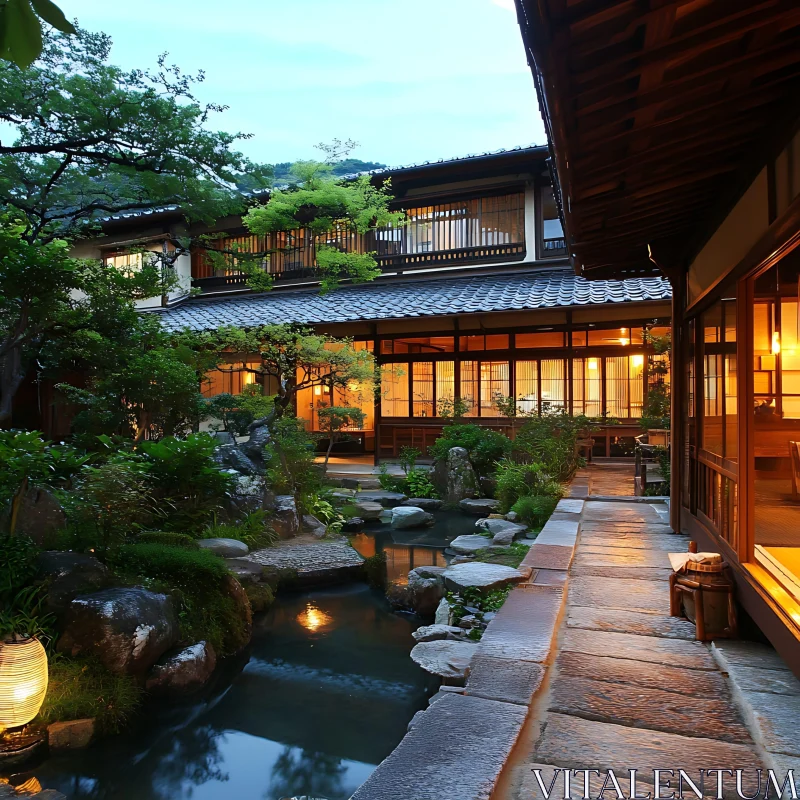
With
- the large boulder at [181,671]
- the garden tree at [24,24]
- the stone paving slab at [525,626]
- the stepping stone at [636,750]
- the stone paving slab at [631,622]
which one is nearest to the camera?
the garden tree at [24,24]

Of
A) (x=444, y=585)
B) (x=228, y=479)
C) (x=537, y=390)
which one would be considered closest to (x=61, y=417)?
(x=228, y=479)

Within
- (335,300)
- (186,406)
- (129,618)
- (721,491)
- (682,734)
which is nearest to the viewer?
(682,734)

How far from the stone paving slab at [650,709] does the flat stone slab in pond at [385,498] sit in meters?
8.78

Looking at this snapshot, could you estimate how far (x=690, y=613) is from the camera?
3.98 metres

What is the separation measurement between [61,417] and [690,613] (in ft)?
52.2

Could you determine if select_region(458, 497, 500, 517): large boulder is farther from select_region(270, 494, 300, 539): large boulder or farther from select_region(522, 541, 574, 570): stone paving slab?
select_region(522, 541, 574, 570): stone paving slab

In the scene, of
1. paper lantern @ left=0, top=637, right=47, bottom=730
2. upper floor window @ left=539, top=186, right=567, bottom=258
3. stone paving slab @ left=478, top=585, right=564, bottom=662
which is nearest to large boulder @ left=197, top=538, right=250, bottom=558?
paper lantern @ left=0, top=637, right=47, bottom=730

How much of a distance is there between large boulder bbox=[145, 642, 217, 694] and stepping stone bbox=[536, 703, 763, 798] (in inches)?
140

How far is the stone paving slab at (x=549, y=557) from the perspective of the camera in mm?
5338

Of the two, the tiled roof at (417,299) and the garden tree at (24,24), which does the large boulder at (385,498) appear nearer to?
the tiled roof at (417,299)

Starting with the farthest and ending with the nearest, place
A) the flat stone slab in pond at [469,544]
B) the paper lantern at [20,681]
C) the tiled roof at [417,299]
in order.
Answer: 1. the tiled roof at [417,299]
2. the flat stone slab in pond at [469,544]
3. the paper lantern at [20,681]

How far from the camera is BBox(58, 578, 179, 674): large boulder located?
484 centimetres

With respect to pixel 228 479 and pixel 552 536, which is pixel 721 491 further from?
pixel 228 479

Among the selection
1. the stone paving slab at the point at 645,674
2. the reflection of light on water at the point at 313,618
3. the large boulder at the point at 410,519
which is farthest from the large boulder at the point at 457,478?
the stone paving slab at the point at 645,674
